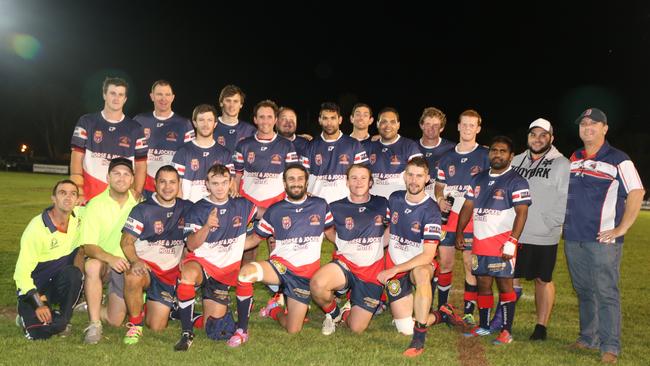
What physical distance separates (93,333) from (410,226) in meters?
3.05

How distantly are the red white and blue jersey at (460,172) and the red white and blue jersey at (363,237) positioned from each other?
3.35 ft

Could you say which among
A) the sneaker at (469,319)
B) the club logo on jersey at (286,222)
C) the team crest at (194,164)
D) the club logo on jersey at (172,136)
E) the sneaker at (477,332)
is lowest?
the sneaker at (477,332)

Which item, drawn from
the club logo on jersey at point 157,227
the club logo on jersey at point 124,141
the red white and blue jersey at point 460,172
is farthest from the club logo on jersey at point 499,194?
the club logo on jersey at point 124,141

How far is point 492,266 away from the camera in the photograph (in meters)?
5.76

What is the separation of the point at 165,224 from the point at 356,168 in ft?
6.40

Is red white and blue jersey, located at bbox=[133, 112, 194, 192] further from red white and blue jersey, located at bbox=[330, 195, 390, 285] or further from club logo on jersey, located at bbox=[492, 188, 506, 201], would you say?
club logo on jersey, located at bbox=[492, 188, 506, 201]

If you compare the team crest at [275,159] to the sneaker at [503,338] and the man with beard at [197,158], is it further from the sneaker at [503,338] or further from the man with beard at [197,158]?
the sneaker at [503,338]

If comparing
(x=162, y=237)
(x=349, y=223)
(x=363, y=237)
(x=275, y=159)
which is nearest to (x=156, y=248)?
(x=162, y=237)

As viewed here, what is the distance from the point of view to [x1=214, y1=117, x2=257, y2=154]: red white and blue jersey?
730cm

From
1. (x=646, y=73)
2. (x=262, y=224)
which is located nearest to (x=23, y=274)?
(x=262, y=224)

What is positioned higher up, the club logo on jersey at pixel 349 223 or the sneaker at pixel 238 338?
the club logo on jersey at pixel 349 223

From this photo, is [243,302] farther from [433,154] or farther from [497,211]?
[433,154]

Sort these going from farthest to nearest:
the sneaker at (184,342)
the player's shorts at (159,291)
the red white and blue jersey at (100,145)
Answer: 1. the red white and blue jersey at (100,145)
2. the player's shorts at (159,291)
3. the sneaker at (184,342)

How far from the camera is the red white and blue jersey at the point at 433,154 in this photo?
7.05 m
